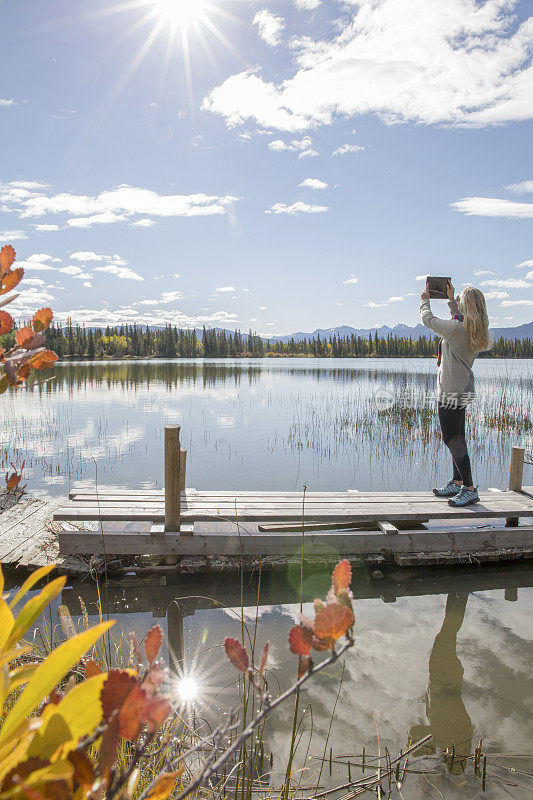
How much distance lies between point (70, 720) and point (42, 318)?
0.78 meters

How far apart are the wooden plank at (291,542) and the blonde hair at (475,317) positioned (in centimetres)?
223

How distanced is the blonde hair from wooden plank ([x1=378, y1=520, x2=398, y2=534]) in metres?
2.20

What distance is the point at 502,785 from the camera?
2.83 meters

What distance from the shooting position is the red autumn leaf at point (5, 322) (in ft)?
3.15

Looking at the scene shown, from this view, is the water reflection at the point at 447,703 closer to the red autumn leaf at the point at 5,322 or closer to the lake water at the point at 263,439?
the red autumn leaf at the point at 5,322

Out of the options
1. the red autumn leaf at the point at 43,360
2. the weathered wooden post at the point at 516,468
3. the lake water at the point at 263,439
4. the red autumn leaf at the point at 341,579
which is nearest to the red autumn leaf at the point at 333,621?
the red autumn leaf at the point at 341,579

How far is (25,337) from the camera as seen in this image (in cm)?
100

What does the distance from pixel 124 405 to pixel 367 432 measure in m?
10.6

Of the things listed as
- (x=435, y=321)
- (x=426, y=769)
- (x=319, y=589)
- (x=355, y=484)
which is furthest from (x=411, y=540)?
(x=355, y=484)

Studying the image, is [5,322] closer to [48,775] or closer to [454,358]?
[48,775]

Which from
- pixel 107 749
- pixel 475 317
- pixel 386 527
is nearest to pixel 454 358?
pixel 475 317

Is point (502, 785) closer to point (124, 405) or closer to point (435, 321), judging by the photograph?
point (435, 321)

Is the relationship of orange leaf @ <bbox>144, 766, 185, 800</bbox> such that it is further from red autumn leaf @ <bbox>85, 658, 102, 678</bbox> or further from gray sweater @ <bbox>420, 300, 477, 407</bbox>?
gray sweater @ <bbox>420, 300, 477, 407</bbox>

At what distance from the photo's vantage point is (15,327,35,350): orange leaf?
97 centimetres
